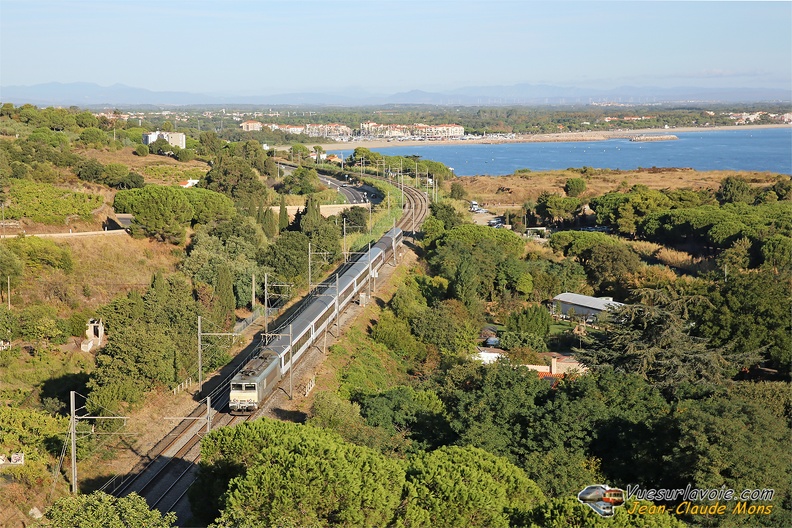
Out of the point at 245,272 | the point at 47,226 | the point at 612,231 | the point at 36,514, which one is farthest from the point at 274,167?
the point at 36,514

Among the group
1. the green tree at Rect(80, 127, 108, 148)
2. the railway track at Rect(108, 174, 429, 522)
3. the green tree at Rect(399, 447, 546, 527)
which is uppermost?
the green tree at Rect(80, 127, 108, 148)

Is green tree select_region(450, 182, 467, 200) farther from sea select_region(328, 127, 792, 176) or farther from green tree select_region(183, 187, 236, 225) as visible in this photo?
sea select_region(328, 127, 792, 176)

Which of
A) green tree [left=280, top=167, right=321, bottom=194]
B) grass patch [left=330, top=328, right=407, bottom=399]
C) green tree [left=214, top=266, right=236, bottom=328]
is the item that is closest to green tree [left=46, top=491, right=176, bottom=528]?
grass patch [left=330, top=328, right=407, bottom=399]

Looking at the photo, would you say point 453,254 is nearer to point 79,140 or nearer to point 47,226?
point 47,226

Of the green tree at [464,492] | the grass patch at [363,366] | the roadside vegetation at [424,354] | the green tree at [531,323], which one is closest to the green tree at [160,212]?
the roadside vegetation at [424,354]

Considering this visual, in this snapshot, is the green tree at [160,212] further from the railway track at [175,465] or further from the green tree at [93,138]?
the green tree at [93,138]
